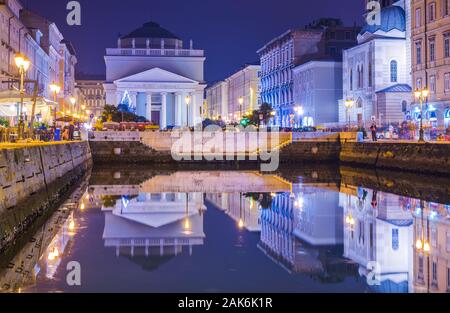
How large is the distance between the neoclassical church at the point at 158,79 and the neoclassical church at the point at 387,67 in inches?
1378

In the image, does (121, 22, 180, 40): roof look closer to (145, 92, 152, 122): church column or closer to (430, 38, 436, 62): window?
(145, 92, 152, 122): church column

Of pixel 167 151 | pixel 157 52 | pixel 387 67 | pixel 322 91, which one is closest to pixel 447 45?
pixel 387 67

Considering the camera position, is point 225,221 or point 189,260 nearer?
point 189,260

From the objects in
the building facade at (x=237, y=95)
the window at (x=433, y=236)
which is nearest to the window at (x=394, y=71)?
the building facade at (x=237, y=95)

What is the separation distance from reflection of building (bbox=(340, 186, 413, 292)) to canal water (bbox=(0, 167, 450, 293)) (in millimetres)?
29

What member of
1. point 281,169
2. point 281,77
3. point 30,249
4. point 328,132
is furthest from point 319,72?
point 30,249

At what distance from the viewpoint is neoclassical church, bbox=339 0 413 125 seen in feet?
211

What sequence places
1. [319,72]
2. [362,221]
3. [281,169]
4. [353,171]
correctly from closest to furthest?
[362,221], [353,171], [281,169], [319,72]

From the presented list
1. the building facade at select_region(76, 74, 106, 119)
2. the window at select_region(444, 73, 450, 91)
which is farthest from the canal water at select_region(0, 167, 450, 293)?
the building facade at select_region(76, 74, 106, 119)

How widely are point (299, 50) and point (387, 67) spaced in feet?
90.2

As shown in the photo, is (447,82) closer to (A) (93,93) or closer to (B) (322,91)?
(B) (322,91)

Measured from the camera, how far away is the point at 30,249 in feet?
54.5
